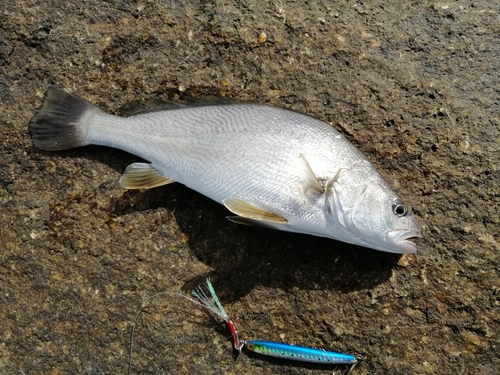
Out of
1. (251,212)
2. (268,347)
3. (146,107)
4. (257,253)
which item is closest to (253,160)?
(251,212)

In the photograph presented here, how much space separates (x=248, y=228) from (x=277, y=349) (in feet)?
2.26

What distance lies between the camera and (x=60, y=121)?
3.00 metres

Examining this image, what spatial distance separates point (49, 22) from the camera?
3115 mm

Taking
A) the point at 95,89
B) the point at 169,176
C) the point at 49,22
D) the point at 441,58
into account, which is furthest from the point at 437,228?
the point at 49,22

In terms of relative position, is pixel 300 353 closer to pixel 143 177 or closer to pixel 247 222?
pixel 247 222

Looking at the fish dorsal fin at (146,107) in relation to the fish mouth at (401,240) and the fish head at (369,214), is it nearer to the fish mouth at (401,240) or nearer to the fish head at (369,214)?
the fish head at (369,214)

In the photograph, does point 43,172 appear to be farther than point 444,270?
Yes

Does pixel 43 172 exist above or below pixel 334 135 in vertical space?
below

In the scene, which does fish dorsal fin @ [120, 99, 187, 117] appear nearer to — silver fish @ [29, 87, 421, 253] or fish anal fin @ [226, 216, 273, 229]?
silver fish @ [29, 87, 421, 253]

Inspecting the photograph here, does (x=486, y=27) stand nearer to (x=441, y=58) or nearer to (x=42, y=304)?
(x=441, y=58)

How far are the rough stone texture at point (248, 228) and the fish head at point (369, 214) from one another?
240 millimetres

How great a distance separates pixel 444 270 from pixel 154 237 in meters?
1.63

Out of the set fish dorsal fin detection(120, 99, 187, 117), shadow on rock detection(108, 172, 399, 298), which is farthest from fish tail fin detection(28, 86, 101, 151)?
shadow on rock detection(108, 172, 399, 298)

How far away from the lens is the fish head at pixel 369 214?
2629 millimetres
